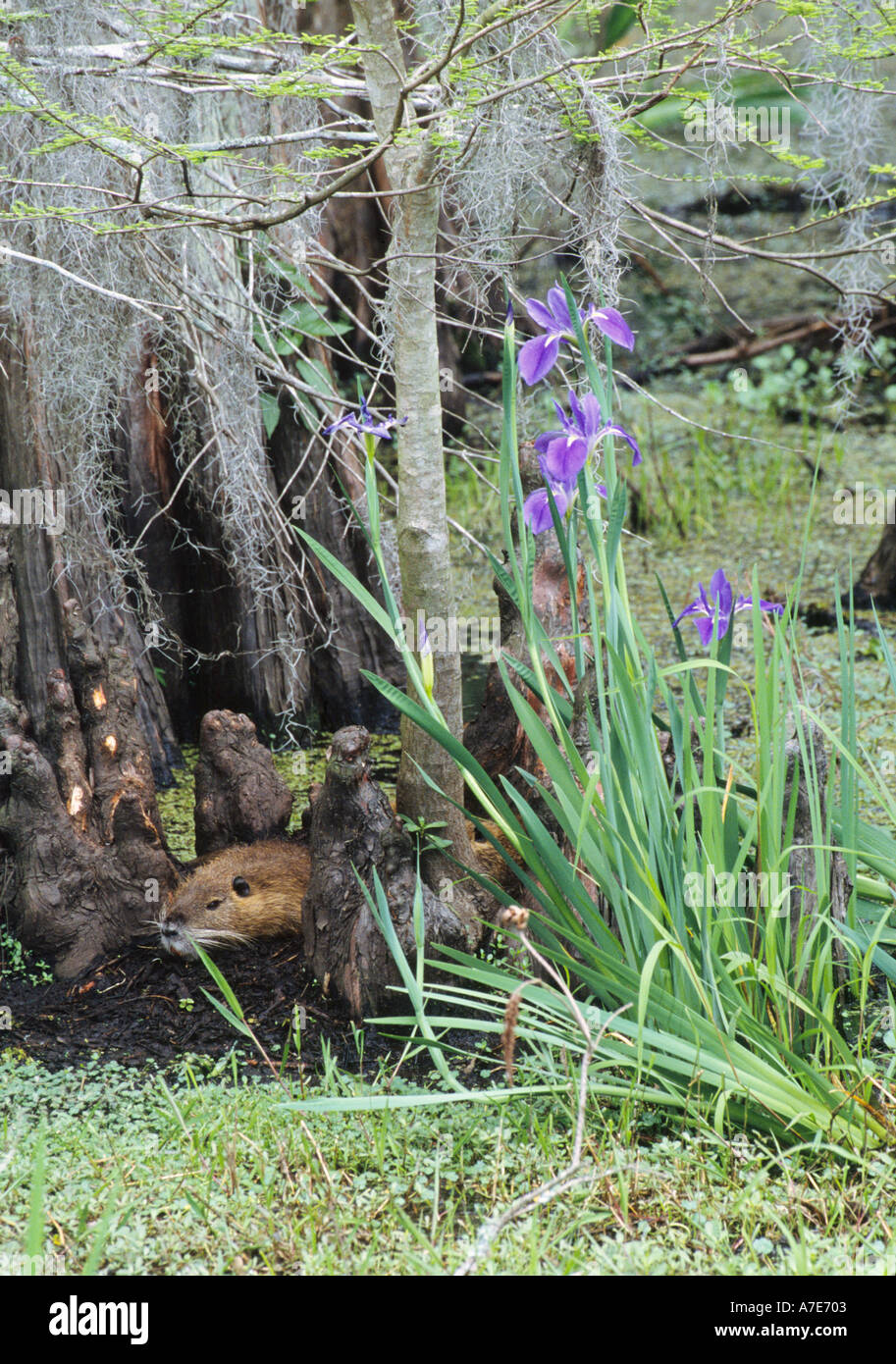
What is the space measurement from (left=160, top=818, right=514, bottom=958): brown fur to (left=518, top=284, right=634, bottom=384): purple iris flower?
1.31m

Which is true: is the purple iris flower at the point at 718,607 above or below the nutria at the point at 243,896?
above

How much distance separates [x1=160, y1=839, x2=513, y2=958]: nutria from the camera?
2748mm

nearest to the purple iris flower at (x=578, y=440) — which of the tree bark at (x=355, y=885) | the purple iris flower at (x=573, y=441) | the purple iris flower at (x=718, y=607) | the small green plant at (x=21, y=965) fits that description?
the purple iris flower at (x=573, y=441)

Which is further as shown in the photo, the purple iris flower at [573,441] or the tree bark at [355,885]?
the tree bark at [355,885]

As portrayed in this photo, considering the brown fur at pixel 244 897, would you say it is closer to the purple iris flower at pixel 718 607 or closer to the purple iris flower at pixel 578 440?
the purple iris flower at pixel 718 607

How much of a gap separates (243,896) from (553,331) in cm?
154

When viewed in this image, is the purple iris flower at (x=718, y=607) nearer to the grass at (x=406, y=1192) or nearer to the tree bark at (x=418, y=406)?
the tree bark at (x=418, y=406)

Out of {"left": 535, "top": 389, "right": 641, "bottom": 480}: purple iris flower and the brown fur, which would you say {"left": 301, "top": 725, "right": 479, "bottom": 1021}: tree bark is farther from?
{"left": 535, "top": 389, "right": 641, "bottom": 480}: purple iris flower

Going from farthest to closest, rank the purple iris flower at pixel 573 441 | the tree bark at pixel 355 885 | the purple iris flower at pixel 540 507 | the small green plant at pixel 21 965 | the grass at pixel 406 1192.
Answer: the small green plant at pixel 21 965 → the tree bark at pixel 355 885 → the purple iris flower at pixel 540 507 → the purple iris flower at pixel 573 441 → the grass at pixel 406 1192

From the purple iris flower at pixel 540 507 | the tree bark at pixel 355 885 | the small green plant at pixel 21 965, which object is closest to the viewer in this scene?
the purple iris flower at pixel 540 507

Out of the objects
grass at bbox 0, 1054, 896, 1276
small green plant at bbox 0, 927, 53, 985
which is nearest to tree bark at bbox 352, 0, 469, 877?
grass at bbox 0, 1054, 896, 1276

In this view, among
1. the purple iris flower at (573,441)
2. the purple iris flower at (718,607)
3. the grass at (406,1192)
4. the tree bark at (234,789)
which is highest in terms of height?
the purple iris flower at (573,441)

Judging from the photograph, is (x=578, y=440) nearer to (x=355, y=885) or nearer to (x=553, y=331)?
(x=553, y=331)

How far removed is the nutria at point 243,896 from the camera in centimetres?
275
